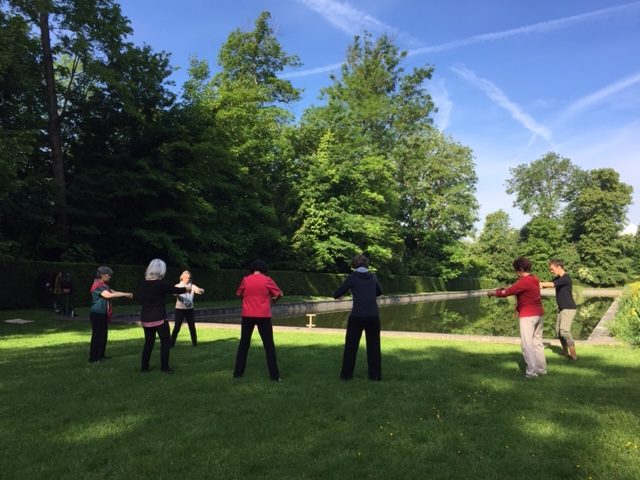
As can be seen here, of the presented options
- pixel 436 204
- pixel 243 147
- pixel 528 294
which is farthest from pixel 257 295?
pixel 436 204

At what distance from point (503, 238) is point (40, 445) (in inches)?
2842

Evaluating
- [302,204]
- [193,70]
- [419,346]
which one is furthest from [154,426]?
[193,70]

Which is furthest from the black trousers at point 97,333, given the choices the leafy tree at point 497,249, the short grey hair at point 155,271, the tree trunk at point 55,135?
the leafy tree at point 497,249

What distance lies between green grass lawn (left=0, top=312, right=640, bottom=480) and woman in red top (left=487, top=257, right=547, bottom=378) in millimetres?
303

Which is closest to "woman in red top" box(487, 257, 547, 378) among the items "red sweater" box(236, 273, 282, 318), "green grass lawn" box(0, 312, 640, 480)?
"green grass lawn" box(0, 312, 640, 480)

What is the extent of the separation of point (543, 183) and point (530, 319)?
77324 millimetres

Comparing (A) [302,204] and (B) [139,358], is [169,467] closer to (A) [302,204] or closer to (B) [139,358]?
(B) [139,358]

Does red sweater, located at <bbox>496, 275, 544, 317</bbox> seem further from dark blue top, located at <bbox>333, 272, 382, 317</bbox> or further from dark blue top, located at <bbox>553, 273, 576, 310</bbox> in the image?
dark blue top, located at <bbox>553, 273, 576, 310</bbox>

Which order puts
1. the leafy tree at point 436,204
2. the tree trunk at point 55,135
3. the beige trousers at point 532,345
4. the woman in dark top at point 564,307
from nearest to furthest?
the beige trousers at point 532,345 → the woman in dark top at point 564,307 → the tree trunk at point 55,135 → the leafy tree at point 436,204

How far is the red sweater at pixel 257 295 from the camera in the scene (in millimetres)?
6879

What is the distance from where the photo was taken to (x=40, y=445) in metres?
4.23

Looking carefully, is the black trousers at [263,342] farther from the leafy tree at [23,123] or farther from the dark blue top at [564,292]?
the leafy tree at [23,123]

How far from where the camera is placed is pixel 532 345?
7.09 meters

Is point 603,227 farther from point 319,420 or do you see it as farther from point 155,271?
point 319,420
